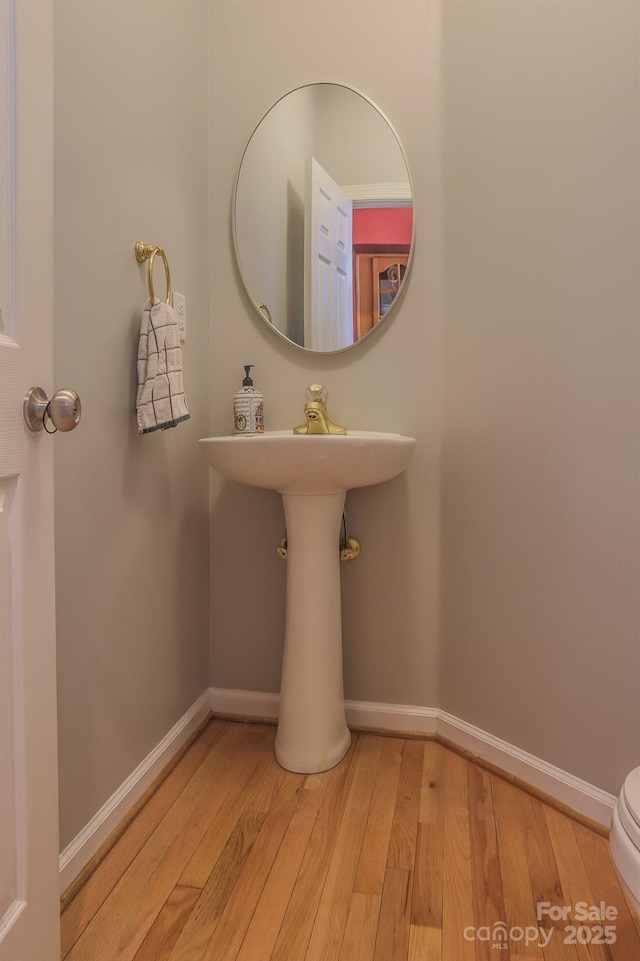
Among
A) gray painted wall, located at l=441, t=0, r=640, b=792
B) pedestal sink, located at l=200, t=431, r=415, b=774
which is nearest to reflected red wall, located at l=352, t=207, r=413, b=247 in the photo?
gray painted wall, located at l=441, t=0, r=640, b=792

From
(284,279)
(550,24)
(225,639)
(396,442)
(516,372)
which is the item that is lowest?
(225,639)

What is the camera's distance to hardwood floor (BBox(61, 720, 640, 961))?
3.62ft

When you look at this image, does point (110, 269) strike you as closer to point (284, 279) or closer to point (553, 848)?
point (284, 279)

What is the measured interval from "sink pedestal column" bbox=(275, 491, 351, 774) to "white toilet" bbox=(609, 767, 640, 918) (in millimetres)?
909

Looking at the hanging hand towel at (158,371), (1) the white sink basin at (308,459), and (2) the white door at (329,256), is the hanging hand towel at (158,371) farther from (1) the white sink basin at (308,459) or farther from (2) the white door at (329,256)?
(2) the white door at (329,256)

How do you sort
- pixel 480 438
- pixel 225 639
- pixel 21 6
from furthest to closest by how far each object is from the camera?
pixel 225 639
pixel 480 438
pixel 21 6

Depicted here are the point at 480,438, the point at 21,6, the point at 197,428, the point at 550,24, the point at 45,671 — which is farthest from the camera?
the point at 197,428

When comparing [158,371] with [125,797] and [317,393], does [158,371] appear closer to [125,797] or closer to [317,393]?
[317,393]

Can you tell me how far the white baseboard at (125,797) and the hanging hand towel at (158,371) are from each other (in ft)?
2.66

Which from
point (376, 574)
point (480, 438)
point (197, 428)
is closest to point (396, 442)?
point (480, 438)

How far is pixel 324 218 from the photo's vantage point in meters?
1.84

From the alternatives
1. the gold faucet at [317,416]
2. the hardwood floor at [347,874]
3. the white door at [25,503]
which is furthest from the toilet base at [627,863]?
the gold faucet at [317,416]

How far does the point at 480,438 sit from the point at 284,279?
73 cm

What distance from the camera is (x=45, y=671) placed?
920mm
